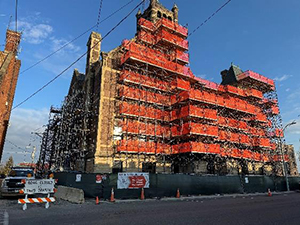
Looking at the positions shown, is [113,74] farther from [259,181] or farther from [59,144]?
[259,181]

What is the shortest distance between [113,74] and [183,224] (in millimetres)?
23670

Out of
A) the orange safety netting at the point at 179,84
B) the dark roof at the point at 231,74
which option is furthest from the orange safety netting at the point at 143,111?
the dark roof at the point at 231,74

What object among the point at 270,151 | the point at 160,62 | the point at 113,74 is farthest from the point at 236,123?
the point at 113,74

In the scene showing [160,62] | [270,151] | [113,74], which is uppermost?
[160,62]

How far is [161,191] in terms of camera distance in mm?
15281

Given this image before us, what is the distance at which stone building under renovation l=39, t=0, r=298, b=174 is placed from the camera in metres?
25.6

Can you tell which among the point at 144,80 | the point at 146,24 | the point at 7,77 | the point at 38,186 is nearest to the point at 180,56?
the point at 146,24

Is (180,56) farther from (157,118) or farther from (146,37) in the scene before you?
(157,118)

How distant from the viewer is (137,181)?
47.6 feet

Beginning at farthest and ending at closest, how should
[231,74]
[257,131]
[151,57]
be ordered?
1. [231,74]
2. [257,131]
3. [151,57]

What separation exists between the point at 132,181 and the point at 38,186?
583 cm

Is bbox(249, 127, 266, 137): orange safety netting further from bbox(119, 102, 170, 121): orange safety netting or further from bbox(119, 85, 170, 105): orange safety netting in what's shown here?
bbox(119, 85, 170, 105): orange safety netting

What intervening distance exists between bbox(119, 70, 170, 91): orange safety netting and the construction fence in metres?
14.1

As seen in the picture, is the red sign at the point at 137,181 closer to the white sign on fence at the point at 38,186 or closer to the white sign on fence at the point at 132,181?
the white sign on fence at the point at 132,181
